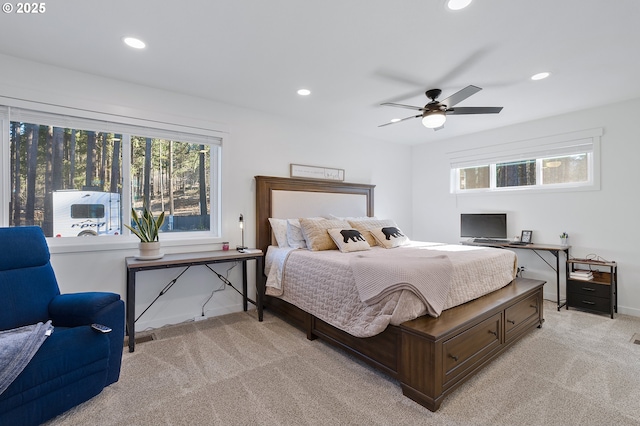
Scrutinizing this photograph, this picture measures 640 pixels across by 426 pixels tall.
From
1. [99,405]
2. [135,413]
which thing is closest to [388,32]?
[135,413]

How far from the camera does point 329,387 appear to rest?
6.87 feet

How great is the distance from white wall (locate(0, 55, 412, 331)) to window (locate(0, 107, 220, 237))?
18 cm

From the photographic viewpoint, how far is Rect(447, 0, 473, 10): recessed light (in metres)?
1.85

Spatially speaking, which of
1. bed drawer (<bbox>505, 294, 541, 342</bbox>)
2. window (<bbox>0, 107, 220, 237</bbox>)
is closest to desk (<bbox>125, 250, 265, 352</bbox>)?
window (<bbox>0, 107, 220, 237</bbox>)

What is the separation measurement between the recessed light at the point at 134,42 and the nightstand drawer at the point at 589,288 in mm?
5198

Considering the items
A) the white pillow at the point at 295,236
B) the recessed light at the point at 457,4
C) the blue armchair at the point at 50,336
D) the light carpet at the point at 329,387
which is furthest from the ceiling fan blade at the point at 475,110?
the blue armchair at the point at 50,336

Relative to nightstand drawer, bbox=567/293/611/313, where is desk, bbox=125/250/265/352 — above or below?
above

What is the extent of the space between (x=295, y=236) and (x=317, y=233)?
0.31 meters

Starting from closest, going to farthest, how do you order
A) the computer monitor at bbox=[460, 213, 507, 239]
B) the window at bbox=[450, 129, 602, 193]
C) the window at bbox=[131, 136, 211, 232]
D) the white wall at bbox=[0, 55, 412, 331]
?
the white wall at bbox=[0, 55, 412, 331] < the window at bbox=[131, 136, 211, 232] < the window at bbox=[450, 129, 602, 193] < the computer monitor at bbox=[460, 213, 507, 239]

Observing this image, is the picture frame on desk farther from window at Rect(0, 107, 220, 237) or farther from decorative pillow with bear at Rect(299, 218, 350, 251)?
window at Rect(0, 107, 220, 237)

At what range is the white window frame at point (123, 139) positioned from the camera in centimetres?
255

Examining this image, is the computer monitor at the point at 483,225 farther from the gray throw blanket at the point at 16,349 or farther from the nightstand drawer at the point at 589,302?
the gray throw blanket at the point at 16,349

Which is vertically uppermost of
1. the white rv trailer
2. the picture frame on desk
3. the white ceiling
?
the white ceiling

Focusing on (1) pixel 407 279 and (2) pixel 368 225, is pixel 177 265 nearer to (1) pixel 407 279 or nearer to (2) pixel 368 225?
(1) pixel 407 279
